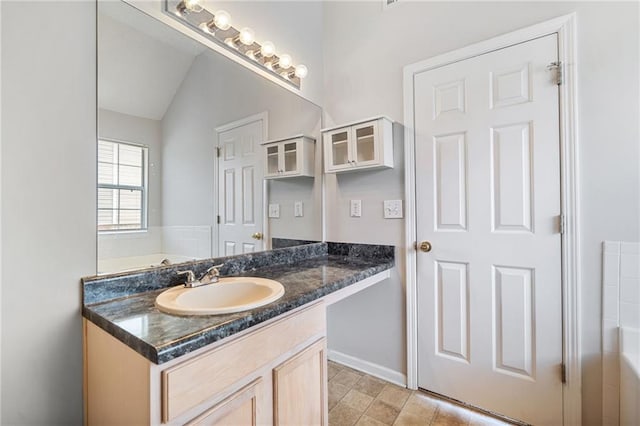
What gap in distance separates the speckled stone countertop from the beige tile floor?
76 cm

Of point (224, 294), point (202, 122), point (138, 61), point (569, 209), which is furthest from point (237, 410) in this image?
point (569, 209)

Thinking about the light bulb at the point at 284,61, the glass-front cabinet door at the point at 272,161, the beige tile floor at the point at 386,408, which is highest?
the light bulb at the point at 284,61

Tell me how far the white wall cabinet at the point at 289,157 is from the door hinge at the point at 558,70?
1.38 meters

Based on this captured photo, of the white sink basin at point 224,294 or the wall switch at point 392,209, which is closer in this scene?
the white sink basin at point 224,294

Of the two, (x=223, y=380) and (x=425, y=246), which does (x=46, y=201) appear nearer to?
(x=223, y=380)

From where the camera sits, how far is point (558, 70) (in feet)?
4.40

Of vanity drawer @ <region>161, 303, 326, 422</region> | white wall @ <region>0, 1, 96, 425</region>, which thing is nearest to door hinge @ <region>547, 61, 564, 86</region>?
vanity drawer @ <region>161, 303, 326, 422</region>

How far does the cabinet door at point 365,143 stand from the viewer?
1.71 meters

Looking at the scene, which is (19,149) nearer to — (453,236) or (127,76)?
(127,76)

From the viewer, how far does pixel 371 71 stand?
1.92 metres

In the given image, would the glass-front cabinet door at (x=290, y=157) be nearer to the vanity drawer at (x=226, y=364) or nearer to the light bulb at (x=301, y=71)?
the light bulb at (x=301, y=71)

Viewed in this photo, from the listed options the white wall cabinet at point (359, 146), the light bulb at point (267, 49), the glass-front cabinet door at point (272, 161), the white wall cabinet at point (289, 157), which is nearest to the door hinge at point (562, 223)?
the white wall cabinet at point (359, 146)

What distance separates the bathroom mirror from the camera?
1.11 meters

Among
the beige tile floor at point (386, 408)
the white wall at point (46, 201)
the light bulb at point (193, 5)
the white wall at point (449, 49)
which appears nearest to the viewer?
the white wall at point (46, 201)
